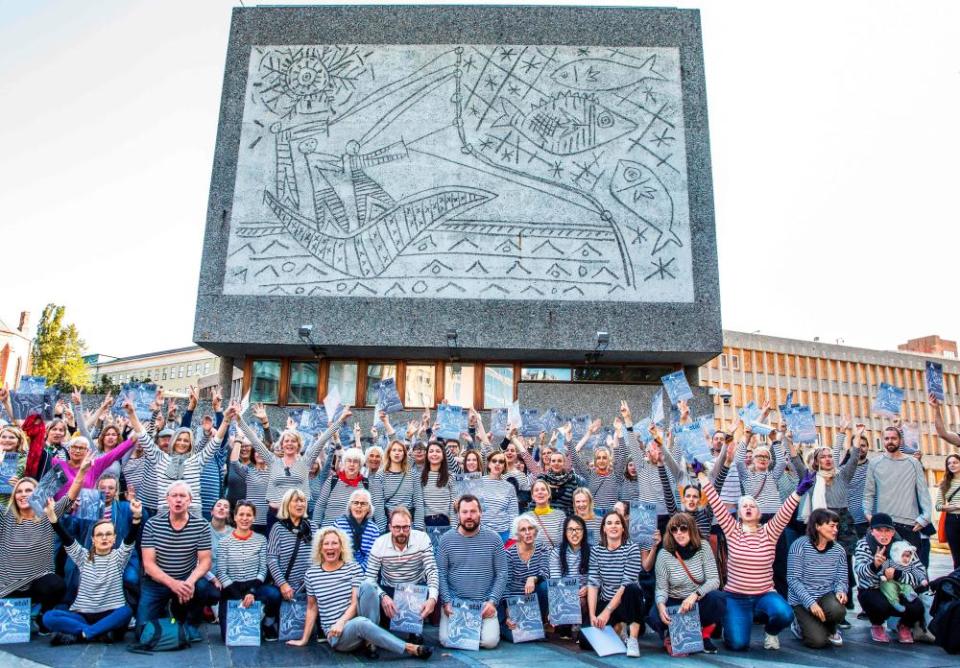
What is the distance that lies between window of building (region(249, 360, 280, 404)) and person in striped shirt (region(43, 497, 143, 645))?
14110 mm

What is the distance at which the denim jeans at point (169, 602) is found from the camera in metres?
6.95

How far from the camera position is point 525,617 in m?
7.44

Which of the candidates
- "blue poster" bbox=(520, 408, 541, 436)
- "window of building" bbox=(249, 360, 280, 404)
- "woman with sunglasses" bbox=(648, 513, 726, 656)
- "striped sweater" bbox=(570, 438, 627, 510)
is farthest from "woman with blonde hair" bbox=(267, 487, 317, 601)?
"window of building" bbox=(249, 360, 280, 404)

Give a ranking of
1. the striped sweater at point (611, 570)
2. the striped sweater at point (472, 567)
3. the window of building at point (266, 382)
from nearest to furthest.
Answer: the striped sweater at point (472, 567) → the striped sweater at point (611, 570) → the window of building at point (266, 382)

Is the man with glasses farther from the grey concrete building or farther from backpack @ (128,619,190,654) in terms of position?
the grey concrete building

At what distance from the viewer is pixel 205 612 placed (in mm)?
7953

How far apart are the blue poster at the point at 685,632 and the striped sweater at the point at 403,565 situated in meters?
2.30

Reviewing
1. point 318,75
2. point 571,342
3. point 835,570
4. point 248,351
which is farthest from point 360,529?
point 318,75

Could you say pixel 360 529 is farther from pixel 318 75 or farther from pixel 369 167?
pixel 318 75

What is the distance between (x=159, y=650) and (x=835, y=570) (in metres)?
6.70

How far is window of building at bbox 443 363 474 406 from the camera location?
21.1 meters

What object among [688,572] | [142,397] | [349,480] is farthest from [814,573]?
[142,397]

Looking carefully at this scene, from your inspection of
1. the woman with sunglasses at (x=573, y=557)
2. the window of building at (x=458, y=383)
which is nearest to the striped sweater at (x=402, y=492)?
the woman with sunglasses at (x=573, y=557)

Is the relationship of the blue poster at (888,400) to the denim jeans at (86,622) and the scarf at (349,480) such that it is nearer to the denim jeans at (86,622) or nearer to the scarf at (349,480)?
the scarf at (349,480)
